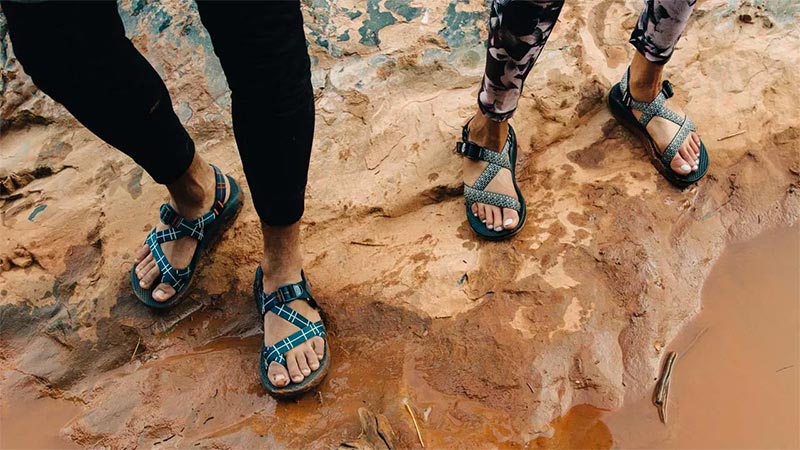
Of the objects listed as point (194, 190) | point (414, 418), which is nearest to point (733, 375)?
point (414, 418)

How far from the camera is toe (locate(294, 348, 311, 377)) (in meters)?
1.65

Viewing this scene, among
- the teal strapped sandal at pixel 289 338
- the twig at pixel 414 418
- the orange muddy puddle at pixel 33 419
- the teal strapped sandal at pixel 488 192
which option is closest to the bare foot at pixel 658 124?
the teal strapped sandal at pixel 488 192

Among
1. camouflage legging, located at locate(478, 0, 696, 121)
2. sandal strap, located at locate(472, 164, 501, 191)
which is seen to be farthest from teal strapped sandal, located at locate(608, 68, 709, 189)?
sandal strap, located at locate(472, 164, 501, 191)

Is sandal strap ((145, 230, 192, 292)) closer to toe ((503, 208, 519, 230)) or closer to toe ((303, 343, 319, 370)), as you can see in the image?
toe ((303, 343, 319, 370))

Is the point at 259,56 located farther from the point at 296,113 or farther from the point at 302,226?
the point at 302,226

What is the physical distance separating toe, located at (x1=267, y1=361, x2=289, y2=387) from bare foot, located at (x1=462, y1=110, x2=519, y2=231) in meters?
0.75

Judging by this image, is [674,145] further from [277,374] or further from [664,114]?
[277,374]

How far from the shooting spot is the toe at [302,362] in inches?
65.1

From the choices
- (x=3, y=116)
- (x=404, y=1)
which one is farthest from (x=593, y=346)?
(x=3, y=116)

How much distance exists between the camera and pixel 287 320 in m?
1.69

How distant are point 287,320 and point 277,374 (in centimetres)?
15

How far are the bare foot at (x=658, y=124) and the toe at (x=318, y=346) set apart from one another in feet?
4.12

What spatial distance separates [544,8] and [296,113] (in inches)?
27.2

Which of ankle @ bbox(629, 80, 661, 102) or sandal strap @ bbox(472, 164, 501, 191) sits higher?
ankle @ bbox(629, 80, 661, 102)
